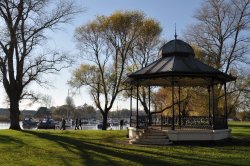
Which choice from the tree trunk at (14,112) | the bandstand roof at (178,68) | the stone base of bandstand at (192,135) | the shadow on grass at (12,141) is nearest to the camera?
the shadow on grass at (12,141)

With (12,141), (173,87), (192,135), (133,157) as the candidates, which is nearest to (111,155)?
(133,157)

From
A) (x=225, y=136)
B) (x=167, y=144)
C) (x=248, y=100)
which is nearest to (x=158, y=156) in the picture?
(x=167, y=144)

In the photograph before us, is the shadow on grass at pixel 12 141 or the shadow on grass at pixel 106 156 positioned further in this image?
the shadow on grass at pixel 12 141

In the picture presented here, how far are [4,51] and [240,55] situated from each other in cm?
2643

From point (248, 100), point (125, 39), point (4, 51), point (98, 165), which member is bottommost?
point (98, 165)

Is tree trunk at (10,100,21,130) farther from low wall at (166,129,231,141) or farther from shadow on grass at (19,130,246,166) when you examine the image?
low wall at (166,129,231,141)

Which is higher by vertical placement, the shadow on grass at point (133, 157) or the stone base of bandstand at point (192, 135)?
the stone base of bandstand at point (192, 135)

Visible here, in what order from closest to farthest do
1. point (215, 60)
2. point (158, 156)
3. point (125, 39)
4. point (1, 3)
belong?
A: point (158, 156), point (1, 3), point (215, 60), point (125, 39)

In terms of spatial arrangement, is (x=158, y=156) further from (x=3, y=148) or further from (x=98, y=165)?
(x=3, y=148)

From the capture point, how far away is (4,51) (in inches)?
1432

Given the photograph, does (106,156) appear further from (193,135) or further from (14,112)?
(14,112)

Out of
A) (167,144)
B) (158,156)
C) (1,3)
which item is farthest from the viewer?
(1,3)

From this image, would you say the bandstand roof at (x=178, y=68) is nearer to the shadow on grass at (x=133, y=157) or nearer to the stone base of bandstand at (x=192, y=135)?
the stone base of bandstand at (x=192, y=135)

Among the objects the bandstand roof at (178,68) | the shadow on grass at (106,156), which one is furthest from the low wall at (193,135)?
the shadow on grass at (106,156)
